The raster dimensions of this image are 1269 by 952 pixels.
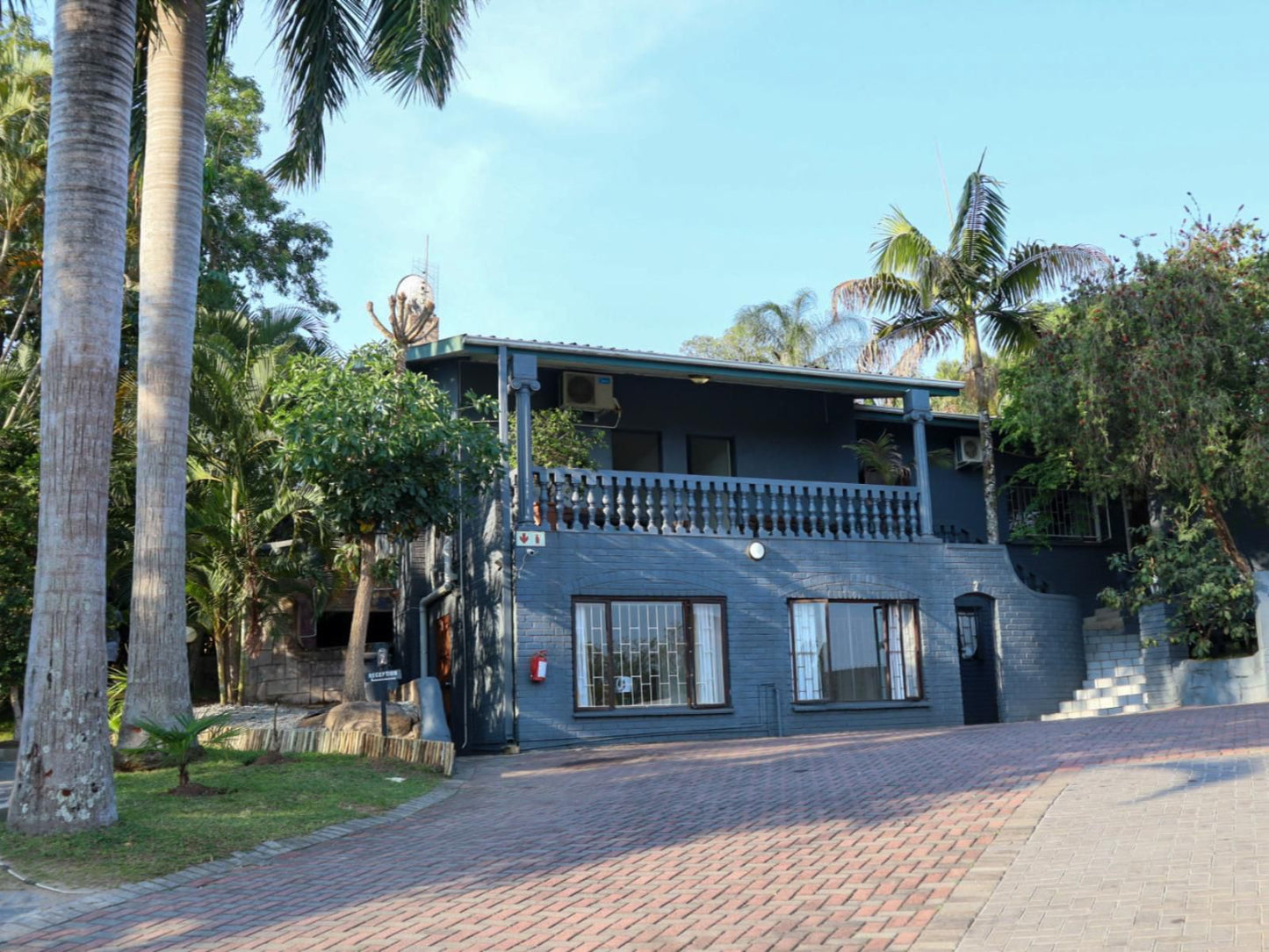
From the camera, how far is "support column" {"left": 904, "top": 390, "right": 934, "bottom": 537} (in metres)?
19.6

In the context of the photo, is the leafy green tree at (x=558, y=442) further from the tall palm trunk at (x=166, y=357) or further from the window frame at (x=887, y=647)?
the tall palm trunk at (x=166, y=357)

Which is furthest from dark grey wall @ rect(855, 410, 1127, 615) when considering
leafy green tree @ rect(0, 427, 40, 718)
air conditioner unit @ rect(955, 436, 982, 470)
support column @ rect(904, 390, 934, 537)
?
leafy green tree @ rect(0, 427, 40, 718)

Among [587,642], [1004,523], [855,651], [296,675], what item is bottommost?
[296,675]

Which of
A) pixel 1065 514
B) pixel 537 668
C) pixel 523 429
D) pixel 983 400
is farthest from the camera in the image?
pixel 1065 514

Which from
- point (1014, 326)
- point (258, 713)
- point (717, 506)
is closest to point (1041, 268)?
point (1014, 326)

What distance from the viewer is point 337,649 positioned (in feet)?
70.3

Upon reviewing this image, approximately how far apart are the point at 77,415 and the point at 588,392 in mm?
10092

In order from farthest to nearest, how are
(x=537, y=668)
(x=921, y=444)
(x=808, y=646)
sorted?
(x=921, y=444)
(x=808, y=646)
(x=537, y=668)

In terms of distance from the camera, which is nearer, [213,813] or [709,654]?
[213,813]

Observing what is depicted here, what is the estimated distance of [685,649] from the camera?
690 inches

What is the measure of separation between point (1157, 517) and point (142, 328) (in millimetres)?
15622

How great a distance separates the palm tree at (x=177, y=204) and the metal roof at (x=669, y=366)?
11.2ft

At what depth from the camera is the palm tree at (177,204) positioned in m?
12.6

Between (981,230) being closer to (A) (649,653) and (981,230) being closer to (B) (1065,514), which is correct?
(B) (1065,514)
